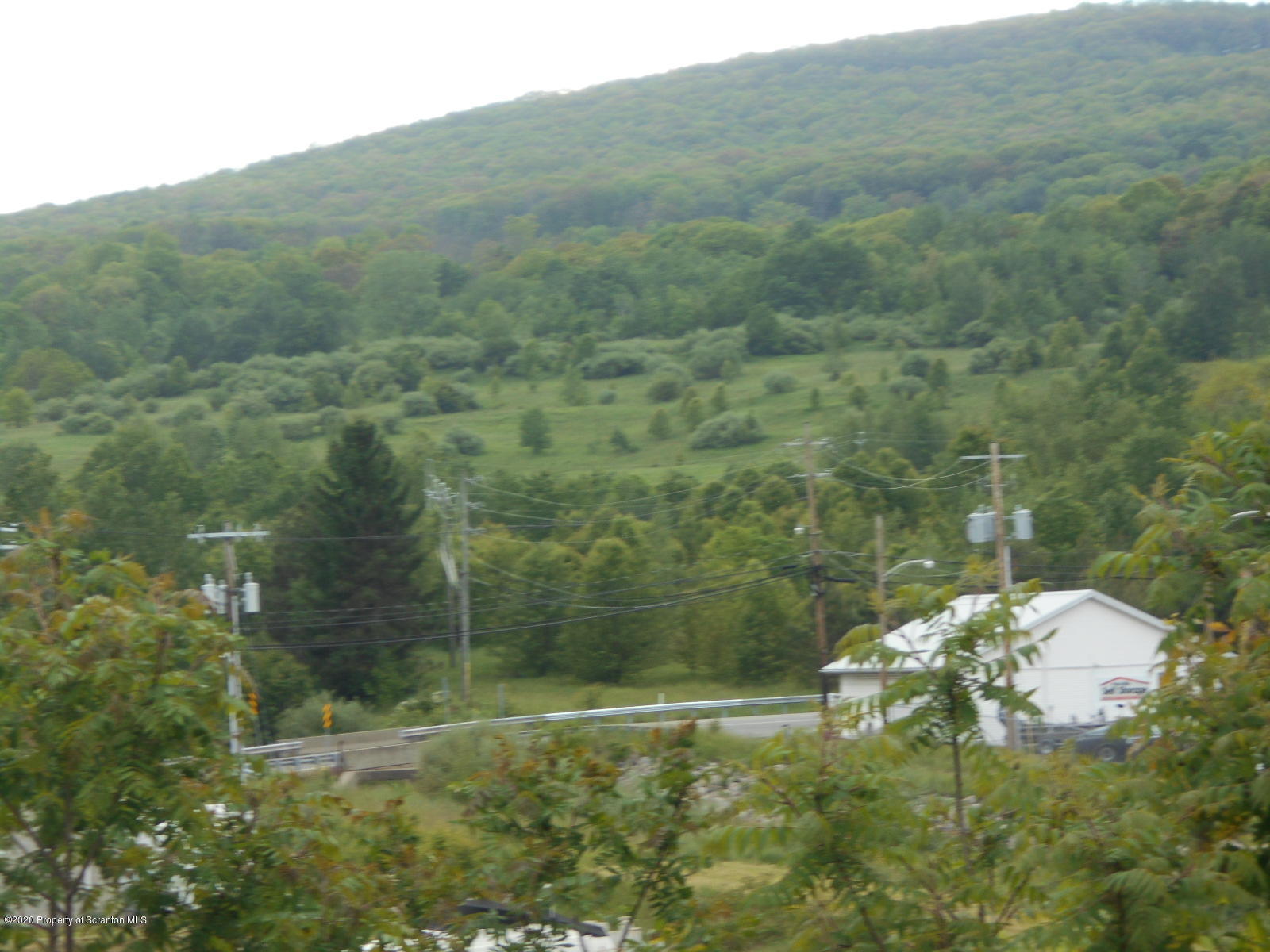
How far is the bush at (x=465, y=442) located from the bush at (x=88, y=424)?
29.3 m

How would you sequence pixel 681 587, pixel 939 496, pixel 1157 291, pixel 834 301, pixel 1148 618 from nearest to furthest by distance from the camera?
pixel 1148 618 → pixel 681 587 → pixel 939 496 → pixel 1157 291 → pixel 834 301

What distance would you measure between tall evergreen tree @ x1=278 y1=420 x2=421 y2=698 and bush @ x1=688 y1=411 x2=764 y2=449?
35919 mm

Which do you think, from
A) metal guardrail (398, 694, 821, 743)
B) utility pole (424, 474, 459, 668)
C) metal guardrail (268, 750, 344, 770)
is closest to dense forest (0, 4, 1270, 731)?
utility pole (424, 474, 459, 668)

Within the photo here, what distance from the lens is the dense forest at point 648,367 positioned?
1996 inches

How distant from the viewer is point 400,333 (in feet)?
456

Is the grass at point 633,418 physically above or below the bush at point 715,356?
below

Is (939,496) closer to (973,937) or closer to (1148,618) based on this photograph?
(1148,618)

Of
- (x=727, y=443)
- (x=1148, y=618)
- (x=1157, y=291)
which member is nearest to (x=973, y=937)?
(x=1148, y=618)

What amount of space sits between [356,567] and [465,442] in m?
40.0

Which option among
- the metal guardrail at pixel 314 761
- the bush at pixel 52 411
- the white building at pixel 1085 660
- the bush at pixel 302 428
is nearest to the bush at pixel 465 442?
the bush at pixel 302 428

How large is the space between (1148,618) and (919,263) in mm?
107896

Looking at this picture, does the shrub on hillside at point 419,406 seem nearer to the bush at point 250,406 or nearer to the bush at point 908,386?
the bush at point 250,406

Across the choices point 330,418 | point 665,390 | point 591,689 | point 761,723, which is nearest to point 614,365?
point 665,390

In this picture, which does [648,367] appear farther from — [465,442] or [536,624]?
[536,624]
